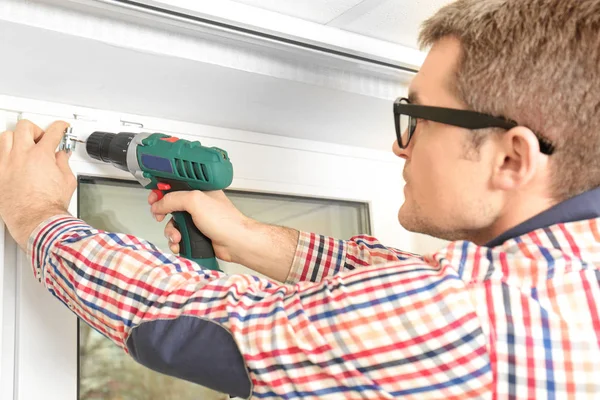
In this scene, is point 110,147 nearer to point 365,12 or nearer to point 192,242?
point 192,242

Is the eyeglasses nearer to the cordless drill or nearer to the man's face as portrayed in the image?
the man's face

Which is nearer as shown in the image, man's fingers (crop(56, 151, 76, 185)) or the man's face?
the man's face

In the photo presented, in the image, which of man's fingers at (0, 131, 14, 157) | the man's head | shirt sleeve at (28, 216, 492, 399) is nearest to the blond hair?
the man's head

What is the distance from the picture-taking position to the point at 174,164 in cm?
112

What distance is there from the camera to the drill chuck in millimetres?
1154

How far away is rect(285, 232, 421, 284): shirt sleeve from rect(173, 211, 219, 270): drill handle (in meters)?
0.17

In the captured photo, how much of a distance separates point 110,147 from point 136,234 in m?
0.25

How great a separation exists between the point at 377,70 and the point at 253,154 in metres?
0.34

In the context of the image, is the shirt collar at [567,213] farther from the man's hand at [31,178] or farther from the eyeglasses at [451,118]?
the man's hand at [31,178]

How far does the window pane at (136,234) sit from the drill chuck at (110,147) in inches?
4.5

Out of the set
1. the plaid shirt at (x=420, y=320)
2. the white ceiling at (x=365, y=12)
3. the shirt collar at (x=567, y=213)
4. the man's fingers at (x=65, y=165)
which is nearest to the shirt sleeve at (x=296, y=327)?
the plaid shirt at (x=420, y=320)

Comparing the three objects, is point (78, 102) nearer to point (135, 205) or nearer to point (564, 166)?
point (135, 205)

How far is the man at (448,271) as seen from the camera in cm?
77

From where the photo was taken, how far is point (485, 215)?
957 mm
